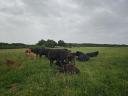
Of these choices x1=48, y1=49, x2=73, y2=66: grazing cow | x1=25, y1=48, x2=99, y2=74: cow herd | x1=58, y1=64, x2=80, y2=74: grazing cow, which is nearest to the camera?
x1=58, y1=64, x2=80, y2=74: grazing cow

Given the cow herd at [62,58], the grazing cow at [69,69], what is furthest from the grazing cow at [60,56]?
the grazing cow at [69,69]

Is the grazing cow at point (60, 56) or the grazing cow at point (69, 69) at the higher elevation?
the grazing cow at point (60, 56)

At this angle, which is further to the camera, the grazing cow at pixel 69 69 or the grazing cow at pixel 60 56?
the grazing cow at pixel 60 56

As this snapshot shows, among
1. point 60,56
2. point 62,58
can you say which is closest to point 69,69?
point 62,58

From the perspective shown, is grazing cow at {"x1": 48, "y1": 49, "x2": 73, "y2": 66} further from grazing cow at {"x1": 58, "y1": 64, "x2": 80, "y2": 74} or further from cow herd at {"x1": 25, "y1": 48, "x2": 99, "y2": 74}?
grazing cow at {"x1": 58, "y1": 64, "x2": 80, "y2": 74}

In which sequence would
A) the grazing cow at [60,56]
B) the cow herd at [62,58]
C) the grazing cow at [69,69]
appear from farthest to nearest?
the grazing cow at [60,56], the cow herd at [62,58], the grazing cow at [69,69]

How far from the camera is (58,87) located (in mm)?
11477

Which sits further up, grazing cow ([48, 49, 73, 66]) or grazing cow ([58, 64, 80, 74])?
grazing cow ([48, 49, 73, 66])

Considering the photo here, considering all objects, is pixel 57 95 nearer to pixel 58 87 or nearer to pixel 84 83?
pixel 58 87

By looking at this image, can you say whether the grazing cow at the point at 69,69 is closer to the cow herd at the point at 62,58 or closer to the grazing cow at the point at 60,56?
the cow herd at the point at 62,58

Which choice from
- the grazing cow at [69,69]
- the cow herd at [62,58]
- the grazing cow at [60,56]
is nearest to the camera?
the grazing cow at [69,69]

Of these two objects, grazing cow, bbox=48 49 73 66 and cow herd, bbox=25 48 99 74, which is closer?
cow herd, bbox=25 48 99 74

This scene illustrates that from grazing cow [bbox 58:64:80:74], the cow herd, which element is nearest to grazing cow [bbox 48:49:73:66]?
the cow herd

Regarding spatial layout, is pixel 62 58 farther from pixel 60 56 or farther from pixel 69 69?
pixel 69 69
